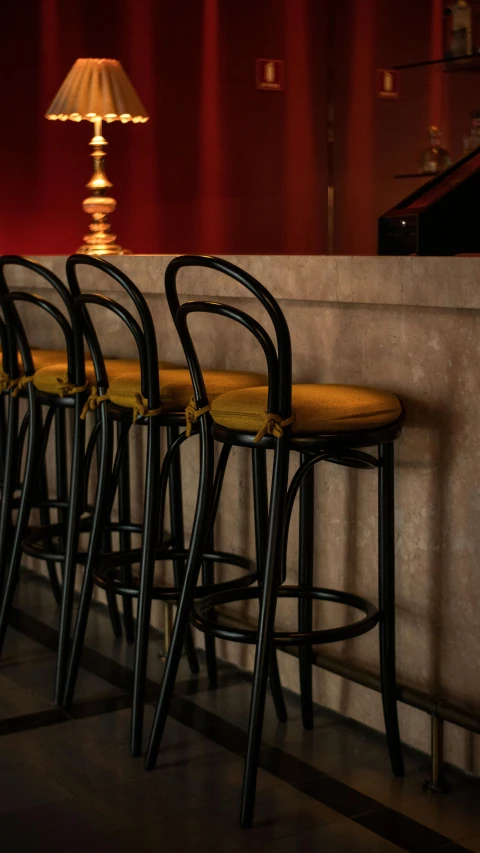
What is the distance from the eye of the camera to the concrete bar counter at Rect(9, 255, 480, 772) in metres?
2.12

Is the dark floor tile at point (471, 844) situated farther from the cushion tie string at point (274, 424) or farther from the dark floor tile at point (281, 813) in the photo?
the cushion tie string at point (274, 424)

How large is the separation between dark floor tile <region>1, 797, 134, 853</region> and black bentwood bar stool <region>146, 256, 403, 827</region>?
0.22 m

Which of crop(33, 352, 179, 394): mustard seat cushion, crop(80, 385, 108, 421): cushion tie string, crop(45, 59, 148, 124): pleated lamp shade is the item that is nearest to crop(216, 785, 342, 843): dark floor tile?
crop(80, 385, 108, 421): cushion tie string

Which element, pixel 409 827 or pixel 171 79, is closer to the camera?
pixel 409 827

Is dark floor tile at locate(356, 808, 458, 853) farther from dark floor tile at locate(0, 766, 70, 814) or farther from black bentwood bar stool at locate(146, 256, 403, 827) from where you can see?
dark floor tile at locate(0, 766, 70, 814)

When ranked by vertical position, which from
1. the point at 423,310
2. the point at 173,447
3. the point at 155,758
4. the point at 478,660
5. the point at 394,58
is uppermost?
the point at 394,58

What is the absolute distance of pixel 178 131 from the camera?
17.1 feet

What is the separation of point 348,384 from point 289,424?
0.45 m

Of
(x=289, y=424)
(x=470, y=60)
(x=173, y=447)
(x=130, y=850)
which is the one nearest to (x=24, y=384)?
(x=173, y=447)

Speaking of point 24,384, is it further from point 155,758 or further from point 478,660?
point 478,660

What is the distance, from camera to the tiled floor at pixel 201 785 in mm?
1926

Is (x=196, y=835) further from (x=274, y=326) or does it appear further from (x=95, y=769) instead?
(x=274, y=326)

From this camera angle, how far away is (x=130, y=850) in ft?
6.21

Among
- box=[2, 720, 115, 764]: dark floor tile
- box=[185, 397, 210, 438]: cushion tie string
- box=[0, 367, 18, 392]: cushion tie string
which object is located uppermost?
box=[185, 397, 210, 438]: cushion tie string
